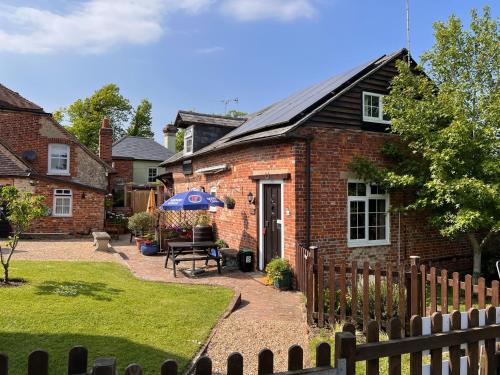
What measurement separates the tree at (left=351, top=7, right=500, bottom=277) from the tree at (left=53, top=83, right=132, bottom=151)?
4172cm

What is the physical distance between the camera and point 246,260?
10.9m

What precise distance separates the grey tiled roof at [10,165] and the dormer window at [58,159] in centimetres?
233

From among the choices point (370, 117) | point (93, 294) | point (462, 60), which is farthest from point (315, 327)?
point (462, 60)

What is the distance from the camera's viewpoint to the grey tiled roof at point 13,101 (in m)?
20.3

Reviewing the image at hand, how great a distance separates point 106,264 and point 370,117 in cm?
896

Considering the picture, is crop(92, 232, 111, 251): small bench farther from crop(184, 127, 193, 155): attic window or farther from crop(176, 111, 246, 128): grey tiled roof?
crop(176, 111, 246, 128): grey tiled roof

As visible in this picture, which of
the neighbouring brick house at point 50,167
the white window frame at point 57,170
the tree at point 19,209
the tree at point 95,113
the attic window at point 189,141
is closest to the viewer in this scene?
the tree at point 19,209

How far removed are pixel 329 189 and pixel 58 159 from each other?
1711cm

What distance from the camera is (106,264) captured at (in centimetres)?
1137

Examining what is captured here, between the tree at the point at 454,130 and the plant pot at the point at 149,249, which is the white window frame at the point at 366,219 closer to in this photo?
the tree at the point at 454,130

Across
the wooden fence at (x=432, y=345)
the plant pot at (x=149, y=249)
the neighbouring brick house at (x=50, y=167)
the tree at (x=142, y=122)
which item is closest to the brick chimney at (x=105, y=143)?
the neighbouring brick house at (x=50, y=167)

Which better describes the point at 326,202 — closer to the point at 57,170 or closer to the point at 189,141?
the point at 189,141

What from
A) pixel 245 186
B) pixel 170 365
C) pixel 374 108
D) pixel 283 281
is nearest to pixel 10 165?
pixel 245 186

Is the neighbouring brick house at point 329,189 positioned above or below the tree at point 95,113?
below
